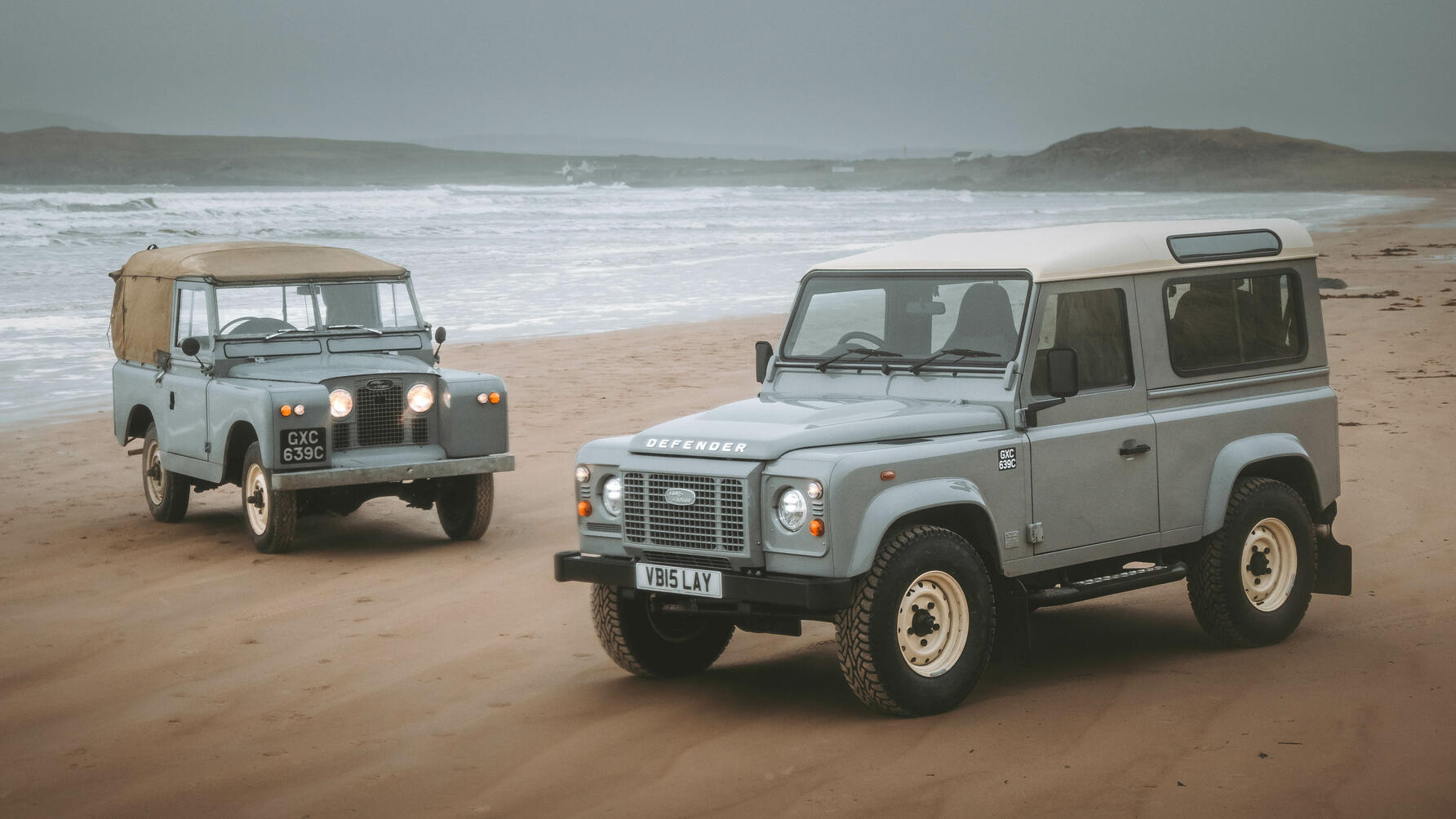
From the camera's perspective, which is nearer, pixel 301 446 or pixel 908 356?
pixel 908 356

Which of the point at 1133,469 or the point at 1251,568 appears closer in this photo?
the point at 1133,469

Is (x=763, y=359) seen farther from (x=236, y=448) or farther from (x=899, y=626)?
(x=236, y=448)

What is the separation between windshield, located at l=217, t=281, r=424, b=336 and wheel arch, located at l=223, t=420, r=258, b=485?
857 mm

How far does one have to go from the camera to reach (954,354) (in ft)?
22.9

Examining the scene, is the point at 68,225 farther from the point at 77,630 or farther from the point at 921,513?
the point at 921,513

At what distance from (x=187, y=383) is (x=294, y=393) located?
150 cm

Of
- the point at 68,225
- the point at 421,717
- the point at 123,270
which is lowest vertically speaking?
the point at 421,717

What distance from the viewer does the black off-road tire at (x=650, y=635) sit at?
6965mm

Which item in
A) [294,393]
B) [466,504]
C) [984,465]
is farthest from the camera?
[466,504]

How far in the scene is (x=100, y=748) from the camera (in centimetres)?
627

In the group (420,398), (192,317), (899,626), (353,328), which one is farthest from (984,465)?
(192,317)

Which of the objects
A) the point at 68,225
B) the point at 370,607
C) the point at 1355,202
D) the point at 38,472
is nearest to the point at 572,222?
the point at 68,225

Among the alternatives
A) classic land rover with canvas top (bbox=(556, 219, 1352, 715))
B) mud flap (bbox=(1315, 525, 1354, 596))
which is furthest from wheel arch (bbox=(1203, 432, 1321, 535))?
mud flap (bbox=(1315, 525, 1354, 596))

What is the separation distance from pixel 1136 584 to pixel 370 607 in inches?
165
